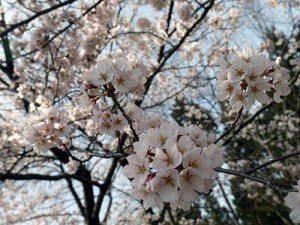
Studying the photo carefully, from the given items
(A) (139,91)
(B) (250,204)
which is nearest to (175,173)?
(A) (139,91)

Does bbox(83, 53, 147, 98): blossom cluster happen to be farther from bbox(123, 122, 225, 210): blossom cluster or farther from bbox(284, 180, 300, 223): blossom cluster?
bbox(284, 180, 300, 223): blossom cluster

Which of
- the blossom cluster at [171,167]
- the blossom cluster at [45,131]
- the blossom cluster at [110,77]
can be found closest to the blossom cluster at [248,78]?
the blossom cluster at [171,167]

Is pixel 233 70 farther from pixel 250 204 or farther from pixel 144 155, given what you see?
pixel 250 204

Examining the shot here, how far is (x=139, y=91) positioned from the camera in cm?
404

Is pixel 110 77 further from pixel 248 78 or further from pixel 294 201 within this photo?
pixel 294 201

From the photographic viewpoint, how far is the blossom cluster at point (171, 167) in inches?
58.8

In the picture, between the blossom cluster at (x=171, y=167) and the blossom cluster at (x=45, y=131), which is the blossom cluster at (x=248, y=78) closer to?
the blossom cluster at (x=171, y=167)

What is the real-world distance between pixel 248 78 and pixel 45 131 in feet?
4.95

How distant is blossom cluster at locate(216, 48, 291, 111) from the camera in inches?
72.7

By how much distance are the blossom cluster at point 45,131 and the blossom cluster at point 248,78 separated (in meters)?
1.27

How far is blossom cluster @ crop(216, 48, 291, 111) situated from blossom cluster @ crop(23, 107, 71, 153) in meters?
1.27

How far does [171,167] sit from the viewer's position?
1.46 meters

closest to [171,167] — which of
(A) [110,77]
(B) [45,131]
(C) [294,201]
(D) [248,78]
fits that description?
(C) [294,201]

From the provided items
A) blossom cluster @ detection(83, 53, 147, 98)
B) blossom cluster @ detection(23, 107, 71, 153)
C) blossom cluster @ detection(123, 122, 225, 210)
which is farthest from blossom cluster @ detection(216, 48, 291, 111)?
blossom cluster @ detection(23, 107, 71, 153)
